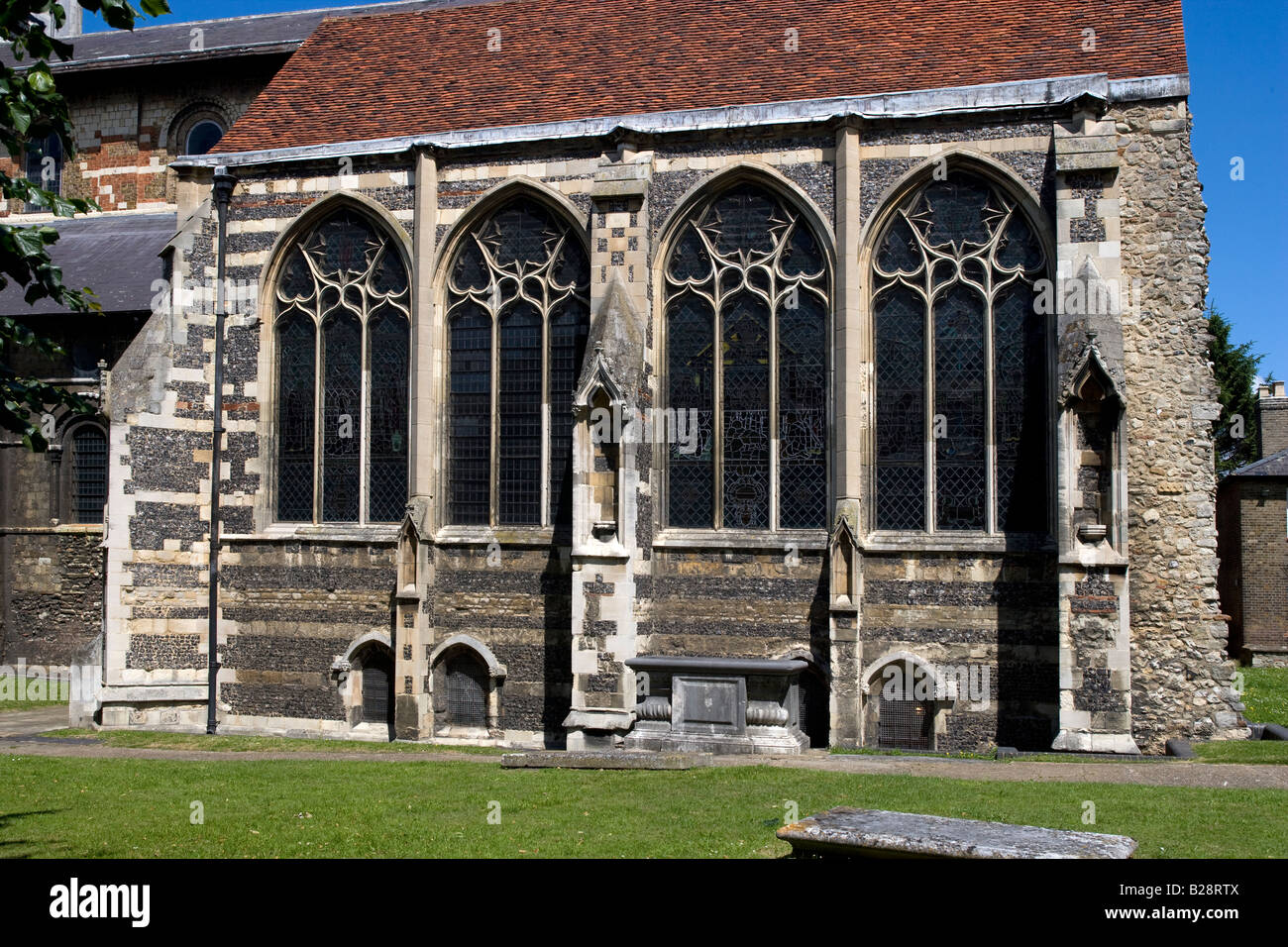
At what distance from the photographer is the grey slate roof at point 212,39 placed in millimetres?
26328

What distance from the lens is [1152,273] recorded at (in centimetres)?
1600

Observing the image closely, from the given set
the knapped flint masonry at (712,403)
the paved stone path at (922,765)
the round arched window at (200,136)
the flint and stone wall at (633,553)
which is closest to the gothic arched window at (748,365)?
the knapped flint masonry at (712,403)

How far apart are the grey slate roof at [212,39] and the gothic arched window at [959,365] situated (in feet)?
45.9

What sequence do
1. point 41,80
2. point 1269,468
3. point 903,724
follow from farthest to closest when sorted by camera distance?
point 1269,468 → point 903,724 → point 41,80

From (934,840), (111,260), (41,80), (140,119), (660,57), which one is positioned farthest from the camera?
(140,119)

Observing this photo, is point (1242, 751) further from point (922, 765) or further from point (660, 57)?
point (660, 57)

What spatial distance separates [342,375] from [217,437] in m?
2.17

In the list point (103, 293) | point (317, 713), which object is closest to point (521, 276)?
point (317, 713)

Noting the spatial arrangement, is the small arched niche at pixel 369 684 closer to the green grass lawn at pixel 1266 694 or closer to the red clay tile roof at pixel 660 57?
the red clay tile roof at pixel 660 57

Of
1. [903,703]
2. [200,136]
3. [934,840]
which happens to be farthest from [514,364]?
[200,136]

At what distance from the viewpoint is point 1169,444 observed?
15.8m

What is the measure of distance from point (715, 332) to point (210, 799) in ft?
30.0

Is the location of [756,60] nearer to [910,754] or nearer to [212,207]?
[212,207]
